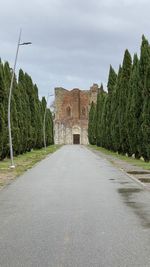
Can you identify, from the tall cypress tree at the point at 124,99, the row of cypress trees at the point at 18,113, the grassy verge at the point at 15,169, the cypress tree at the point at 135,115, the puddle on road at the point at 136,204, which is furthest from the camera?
the tall cypress tree at the point at 124,99

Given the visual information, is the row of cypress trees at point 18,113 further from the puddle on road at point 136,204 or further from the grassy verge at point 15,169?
the puddle on road at point 136,204

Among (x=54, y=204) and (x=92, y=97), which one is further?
(x=92, y=97)

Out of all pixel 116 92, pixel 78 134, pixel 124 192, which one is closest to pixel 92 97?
pixel 78 134

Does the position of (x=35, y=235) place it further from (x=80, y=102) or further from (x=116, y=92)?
(x=80, y=102)

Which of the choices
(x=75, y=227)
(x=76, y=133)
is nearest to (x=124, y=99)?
(x=75, y=227)

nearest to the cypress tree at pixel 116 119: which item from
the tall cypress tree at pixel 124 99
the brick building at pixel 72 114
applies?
the tall cypress tree at pixel 124 99

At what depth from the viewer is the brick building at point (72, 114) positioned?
126 m

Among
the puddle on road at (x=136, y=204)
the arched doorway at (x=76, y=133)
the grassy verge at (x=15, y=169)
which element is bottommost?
the puddle on road at (x=136, y=204)

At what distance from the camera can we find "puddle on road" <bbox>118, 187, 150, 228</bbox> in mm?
9953

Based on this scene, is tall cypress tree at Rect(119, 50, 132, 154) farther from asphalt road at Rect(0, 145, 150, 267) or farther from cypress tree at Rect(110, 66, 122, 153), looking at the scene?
asphalt road at Rect(0, 145, 150, 267)

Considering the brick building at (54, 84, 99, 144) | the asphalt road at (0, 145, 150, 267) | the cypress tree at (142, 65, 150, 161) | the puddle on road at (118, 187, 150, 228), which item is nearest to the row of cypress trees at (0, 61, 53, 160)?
the cypress tree at (142, 65, 150, 161)

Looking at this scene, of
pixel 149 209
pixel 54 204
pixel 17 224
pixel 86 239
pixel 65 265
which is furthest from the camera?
pixel 54 204

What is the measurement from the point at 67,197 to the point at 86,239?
19.0 ft

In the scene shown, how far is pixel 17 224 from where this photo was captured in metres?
9.45
